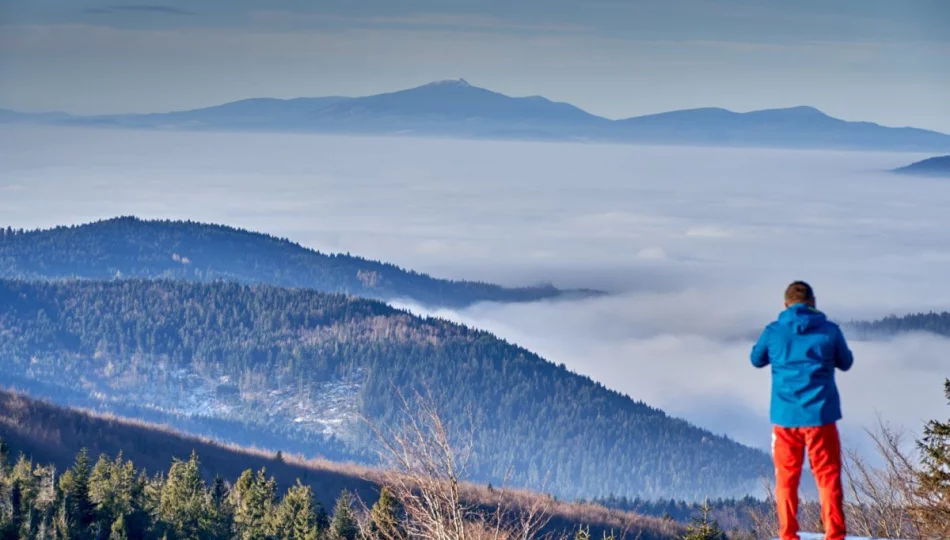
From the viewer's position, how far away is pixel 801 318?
1542cm

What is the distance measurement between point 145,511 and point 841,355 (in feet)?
234

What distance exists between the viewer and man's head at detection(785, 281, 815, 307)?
1554 centimetres

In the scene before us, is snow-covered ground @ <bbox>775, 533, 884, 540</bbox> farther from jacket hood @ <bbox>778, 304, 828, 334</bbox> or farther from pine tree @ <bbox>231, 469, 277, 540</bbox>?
pine tree @ <bbox>231, 469, 277, 540</bbox>

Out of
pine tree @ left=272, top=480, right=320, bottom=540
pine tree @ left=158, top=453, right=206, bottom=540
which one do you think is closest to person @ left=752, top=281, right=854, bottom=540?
pine tree @ left=272, top=480, right=320, bottom=540

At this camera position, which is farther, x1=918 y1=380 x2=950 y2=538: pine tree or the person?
x1=918 y1=380 x2=950 y2=538: pine tree

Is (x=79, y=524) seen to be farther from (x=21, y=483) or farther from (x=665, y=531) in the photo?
(x=665, y=531)

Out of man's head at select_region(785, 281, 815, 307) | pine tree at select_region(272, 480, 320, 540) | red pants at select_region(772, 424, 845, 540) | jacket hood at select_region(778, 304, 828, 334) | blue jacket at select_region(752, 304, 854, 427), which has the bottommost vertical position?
red pants at select_region(772, 424, 845, 540)

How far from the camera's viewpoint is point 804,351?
15430 millimetres

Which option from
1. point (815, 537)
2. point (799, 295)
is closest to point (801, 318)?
point (799, 295)

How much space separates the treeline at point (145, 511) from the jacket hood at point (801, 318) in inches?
2179

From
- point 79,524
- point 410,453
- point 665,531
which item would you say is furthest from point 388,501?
point 665,531

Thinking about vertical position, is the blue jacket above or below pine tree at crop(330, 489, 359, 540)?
below

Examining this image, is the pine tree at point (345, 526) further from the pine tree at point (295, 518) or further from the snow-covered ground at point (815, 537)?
the snow-covered ground at point (815, 537)

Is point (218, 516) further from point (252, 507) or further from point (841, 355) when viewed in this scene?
point (841, 355)
